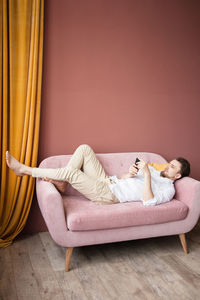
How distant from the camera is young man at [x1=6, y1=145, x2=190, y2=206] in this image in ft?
8.40

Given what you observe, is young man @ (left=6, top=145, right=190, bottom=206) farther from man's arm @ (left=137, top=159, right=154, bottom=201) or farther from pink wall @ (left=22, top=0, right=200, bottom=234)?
pink wall @ (left=22, top=0, right=200, bottom=234)

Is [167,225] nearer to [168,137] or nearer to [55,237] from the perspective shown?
[55,237]

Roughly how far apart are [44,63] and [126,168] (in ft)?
4.31

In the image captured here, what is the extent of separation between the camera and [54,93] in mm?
3014

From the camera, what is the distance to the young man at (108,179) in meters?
2.56

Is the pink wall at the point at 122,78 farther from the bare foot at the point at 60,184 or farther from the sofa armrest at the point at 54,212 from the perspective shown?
the sofa armrest at the point at 54,212

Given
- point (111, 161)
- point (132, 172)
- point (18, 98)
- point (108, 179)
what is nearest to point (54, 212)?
point (108, 179)

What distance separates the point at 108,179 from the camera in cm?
281

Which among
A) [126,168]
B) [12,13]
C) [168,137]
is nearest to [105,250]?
[126,168]

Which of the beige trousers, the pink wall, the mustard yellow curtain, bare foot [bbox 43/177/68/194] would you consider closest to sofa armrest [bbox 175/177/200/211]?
the beige trousers

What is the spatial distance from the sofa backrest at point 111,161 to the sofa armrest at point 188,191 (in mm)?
495

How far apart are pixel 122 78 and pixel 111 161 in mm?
927

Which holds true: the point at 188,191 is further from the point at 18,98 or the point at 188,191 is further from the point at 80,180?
the point at 18,98

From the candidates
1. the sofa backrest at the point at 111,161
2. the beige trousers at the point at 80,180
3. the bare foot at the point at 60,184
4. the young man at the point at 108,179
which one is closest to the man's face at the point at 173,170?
the young man at the point at 108,179
